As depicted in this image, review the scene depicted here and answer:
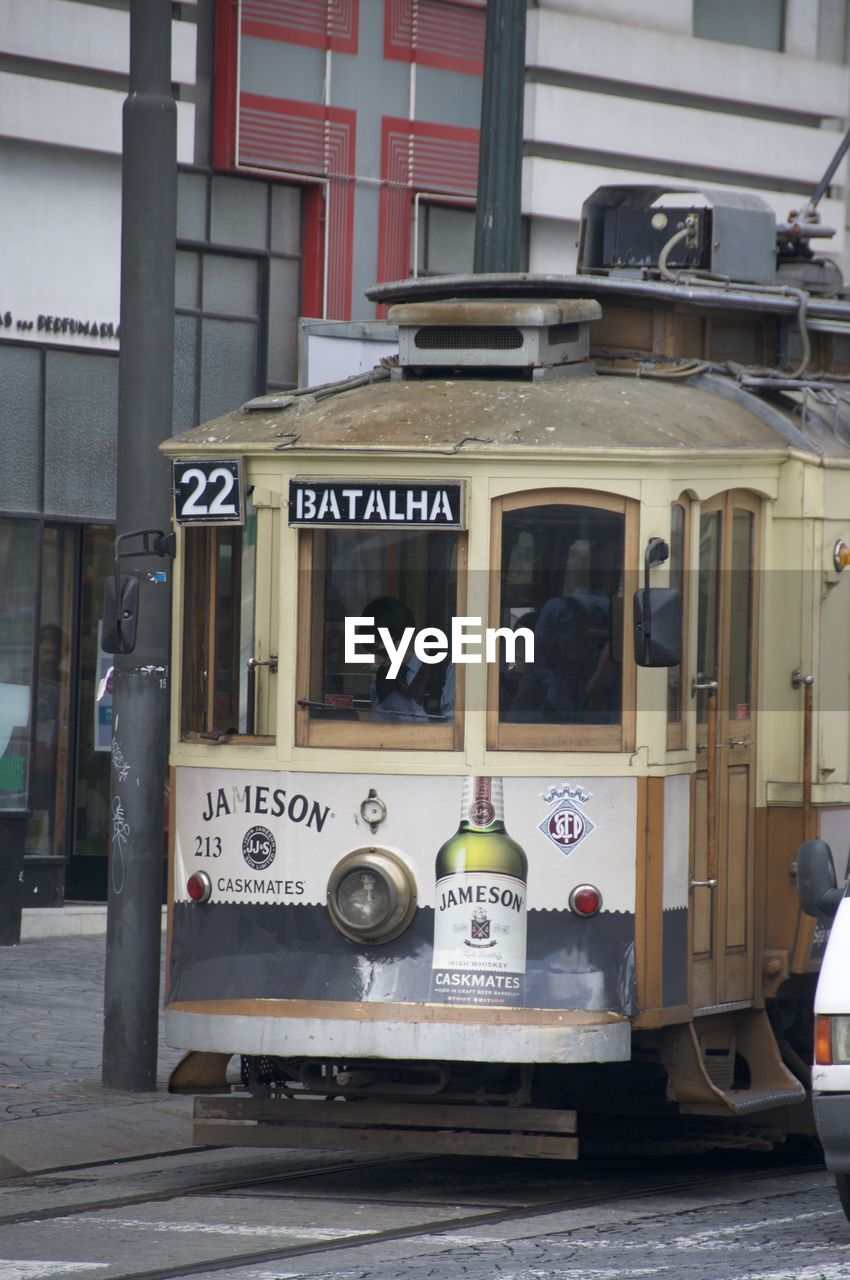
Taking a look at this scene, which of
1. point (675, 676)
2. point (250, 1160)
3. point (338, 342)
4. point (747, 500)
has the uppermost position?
point (338, 342)

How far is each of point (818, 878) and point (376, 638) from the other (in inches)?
75.9

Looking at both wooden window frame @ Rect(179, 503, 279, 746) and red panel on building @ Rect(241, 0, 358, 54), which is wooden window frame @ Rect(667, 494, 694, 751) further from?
red panel on building @ Rect(241, 0, 358, 54)

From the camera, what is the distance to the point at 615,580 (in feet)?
30.1

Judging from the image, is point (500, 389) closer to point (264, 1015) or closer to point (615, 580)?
point (615, 580)

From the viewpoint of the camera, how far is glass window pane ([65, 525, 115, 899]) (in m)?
17.7

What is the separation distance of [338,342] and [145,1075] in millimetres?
3990

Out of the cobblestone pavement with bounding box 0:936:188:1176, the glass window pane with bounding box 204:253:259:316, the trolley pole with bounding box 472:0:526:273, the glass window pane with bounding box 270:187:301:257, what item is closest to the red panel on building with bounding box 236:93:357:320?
the glass window pane with bounding box 270:187:301:257

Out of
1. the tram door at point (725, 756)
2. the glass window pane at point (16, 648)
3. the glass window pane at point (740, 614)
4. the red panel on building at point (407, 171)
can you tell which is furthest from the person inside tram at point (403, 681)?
the red panel on building at point (407, 171)

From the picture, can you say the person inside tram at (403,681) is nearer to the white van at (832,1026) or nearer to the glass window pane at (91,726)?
the white van at (832,1026)

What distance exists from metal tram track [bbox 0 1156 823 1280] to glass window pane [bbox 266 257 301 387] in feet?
30.4

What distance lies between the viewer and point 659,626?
8875mm

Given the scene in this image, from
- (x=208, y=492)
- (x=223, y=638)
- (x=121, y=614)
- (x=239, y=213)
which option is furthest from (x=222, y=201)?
(x=223, y=638)

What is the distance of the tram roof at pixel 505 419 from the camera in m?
9.20

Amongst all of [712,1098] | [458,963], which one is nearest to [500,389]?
[458,963]
